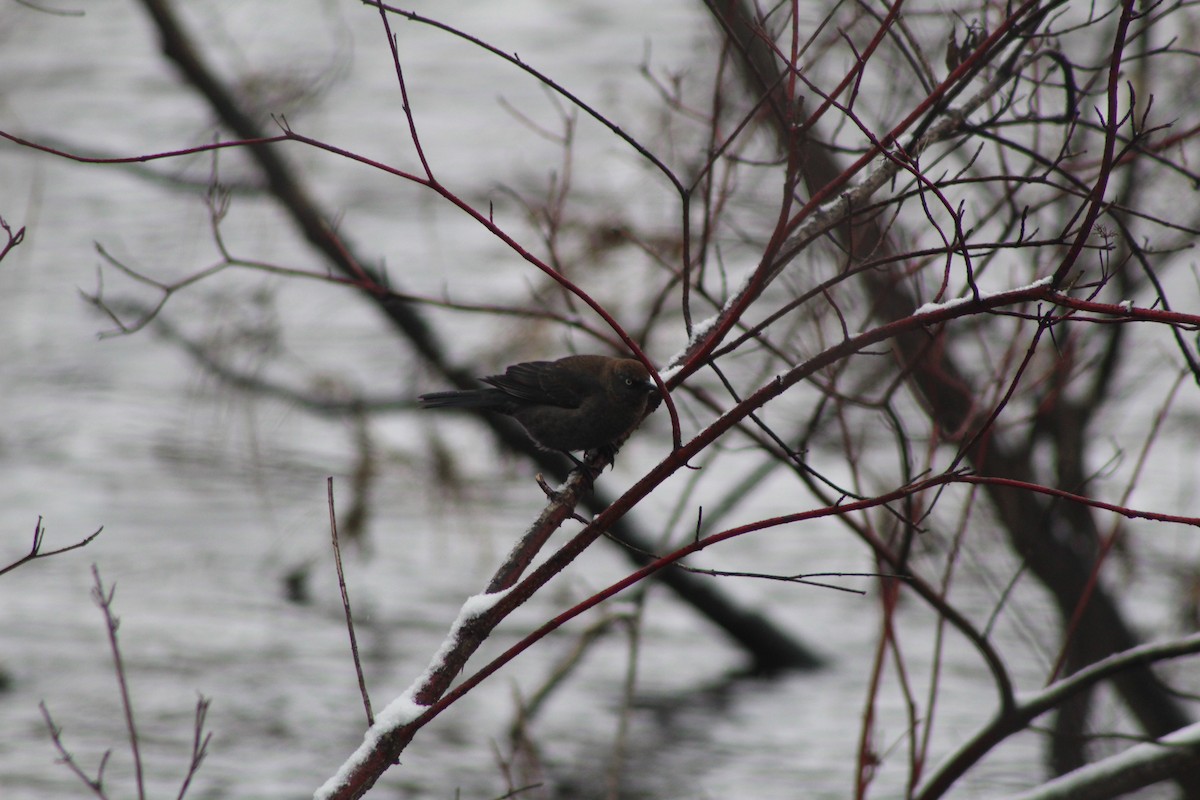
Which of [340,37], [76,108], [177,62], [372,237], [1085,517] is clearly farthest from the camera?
[76,108]

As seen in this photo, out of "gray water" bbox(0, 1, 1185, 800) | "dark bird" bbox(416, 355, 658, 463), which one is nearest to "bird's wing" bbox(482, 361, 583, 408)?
"dark bird" bbox(416, 355, 658, 463)

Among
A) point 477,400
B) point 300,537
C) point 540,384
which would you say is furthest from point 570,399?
point 300,537

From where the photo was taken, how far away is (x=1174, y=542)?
282 inches

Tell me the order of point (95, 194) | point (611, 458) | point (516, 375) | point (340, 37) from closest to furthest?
point (611, 458)
point (516, 375)
point (340, 37)
point (95, 194)

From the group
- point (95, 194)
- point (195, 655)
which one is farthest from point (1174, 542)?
point (95, 194)

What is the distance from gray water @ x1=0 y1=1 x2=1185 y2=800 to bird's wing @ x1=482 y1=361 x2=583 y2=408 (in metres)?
1.33

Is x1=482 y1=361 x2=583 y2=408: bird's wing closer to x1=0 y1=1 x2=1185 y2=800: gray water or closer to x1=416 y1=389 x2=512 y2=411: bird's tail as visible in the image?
x1=416 y1=389 x2=512 y2=411: bird's tail

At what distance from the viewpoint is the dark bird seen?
3.49 m

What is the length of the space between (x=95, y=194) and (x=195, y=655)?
5.27 metres

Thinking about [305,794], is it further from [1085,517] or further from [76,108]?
[76,108]

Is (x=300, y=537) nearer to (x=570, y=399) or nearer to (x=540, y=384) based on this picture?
(x=540, y=384)

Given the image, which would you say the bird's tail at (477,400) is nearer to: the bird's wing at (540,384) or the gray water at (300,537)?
the bird's wing at (540,384)

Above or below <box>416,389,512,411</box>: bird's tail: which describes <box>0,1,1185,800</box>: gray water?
above

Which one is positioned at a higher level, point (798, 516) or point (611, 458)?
point (611, 458)
